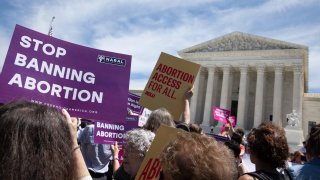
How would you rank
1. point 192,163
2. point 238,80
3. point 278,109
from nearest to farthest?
point 192,163, point 278,109, point 238,80

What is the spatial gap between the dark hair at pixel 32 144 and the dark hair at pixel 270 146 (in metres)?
2.18

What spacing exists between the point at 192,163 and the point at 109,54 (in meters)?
2.70

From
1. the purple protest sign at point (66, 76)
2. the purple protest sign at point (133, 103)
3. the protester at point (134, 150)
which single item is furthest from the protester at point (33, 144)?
the purple protest sign at point (133, 103)

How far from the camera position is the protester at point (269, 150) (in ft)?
10.3

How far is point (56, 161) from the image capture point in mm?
1441

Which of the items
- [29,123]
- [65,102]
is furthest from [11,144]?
[65,102]

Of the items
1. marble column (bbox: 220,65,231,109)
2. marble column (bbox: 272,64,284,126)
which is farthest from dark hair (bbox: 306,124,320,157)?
marble column (bbox: 220,65,231,109)

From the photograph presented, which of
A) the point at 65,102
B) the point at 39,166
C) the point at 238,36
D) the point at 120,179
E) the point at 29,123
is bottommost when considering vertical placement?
the point at 120,179

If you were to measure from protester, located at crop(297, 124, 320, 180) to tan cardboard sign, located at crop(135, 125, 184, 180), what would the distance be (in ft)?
4.87

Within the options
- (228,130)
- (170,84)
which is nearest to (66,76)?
(170,84)

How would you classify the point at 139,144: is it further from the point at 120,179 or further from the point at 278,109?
the point at 278,109

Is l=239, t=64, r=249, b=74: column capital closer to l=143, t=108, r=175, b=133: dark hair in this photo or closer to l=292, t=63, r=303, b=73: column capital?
l=292, t=63, r=303, b=73: column capital

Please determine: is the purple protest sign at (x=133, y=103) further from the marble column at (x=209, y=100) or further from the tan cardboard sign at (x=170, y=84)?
the marble column at (x=209, y=100)

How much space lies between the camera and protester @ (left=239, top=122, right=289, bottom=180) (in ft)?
10.3
